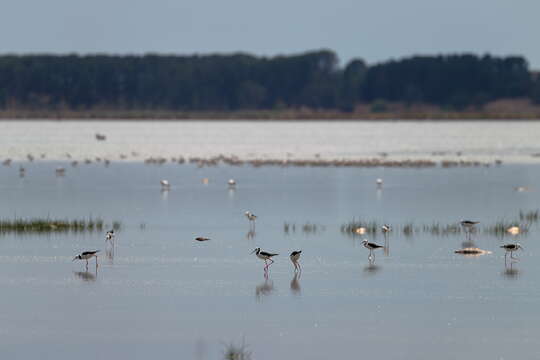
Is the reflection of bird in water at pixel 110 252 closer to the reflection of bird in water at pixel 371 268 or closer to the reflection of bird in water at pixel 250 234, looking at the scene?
the reflection of bird in water at pixel 250 234

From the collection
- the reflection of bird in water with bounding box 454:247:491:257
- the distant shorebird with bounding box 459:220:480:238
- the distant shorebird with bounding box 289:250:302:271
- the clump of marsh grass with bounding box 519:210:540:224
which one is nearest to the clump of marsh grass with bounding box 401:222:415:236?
the distant shorebird with bounding box 459:220:480:238

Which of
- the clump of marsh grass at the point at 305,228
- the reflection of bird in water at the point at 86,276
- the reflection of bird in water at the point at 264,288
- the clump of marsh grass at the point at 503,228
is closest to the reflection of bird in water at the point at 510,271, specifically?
the reflection of bird in water at the point at 264,288

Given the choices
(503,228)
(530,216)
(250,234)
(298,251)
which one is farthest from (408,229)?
(298,251)

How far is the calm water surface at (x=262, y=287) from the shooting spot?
15.6m

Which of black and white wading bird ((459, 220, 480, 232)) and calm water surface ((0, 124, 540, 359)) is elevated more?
black and white wading bird ((459, 220, 480, 232))

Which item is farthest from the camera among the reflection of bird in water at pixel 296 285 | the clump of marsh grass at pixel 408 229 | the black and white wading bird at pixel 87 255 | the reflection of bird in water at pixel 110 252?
the clump of marsh grass at pixel 408 229

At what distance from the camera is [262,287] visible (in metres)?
19.8

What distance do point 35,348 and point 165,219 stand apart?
626 inches

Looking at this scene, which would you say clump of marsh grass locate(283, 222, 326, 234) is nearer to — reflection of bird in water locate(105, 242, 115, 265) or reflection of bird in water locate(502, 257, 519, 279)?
reflection of bird in water locate(105, 242, 115, 265)

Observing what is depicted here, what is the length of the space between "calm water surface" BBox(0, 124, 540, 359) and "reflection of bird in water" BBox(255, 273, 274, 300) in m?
0.04

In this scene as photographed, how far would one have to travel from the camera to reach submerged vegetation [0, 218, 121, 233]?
27344mm

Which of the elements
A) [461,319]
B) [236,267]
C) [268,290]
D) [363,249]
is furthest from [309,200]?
[461,319]

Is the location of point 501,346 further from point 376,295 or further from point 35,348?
point 35,348

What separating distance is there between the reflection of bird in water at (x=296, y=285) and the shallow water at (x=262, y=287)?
0.29ft
